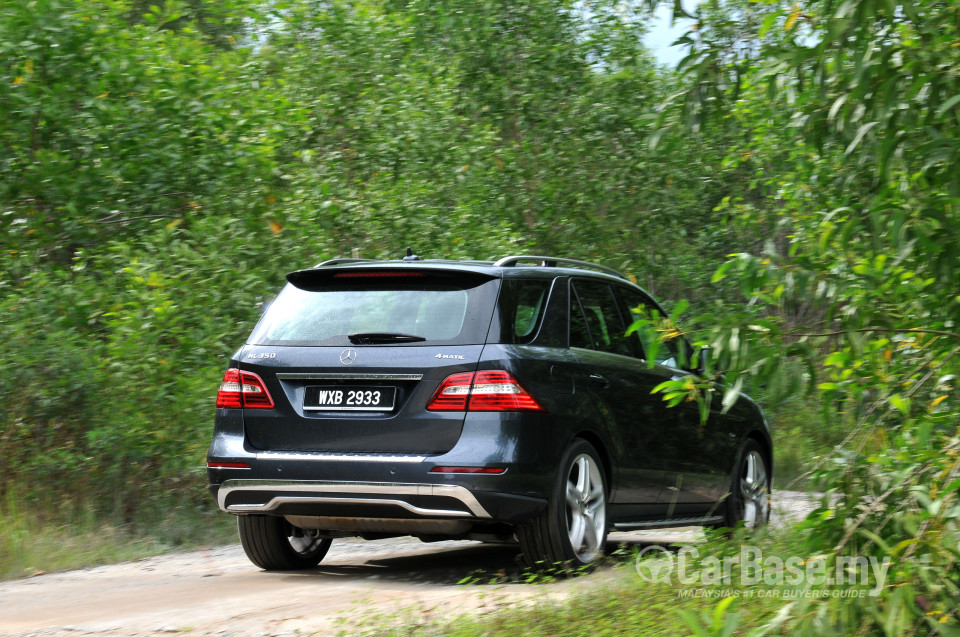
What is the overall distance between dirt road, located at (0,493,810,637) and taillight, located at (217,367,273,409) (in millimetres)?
1026

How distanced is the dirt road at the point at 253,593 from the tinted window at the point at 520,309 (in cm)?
139

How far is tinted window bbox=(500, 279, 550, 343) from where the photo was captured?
272 inches

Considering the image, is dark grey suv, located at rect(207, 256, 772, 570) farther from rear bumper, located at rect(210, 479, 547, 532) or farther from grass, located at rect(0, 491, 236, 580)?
grass, located at rect(0, 491, 236, 580)

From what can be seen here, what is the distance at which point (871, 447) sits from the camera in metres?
5.67

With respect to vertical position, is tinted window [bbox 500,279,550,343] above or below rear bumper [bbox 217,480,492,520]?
above

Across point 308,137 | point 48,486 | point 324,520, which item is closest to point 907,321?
point 324,520

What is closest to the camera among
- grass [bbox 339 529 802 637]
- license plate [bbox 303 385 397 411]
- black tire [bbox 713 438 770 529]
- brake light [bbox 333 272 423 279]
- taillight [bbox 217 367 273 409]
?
grass [bbox 339 529 802 637]

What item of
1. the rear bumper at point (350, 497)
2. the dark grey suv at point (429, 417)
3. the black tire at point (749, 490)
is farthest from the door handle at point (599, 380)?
the black tire at point (749, 490)

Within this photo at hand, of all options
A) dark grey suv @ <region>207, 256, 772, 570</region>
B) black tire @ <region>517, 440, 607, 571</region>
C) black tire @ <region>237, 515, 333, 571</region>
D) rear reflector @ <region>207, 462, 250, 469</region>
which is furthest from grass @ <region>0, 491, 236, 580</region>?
black tire @ <region>517, 440, 607, 571</region>

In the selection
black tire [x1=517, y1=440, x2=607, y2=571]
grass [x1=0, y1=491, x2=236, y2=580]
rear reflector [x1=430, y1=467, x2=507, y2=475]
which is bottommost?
grass [x1=0, y1=491, x2=236, y2=580]

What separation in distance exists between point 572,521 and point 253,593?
183 cm

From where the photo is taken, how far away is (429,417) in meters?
6.59

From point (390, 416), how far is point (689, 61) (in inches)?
100

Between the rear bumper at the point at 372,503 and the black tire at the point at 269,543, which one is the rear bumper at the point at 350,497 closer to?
the rear bumper at the point at 372,503
